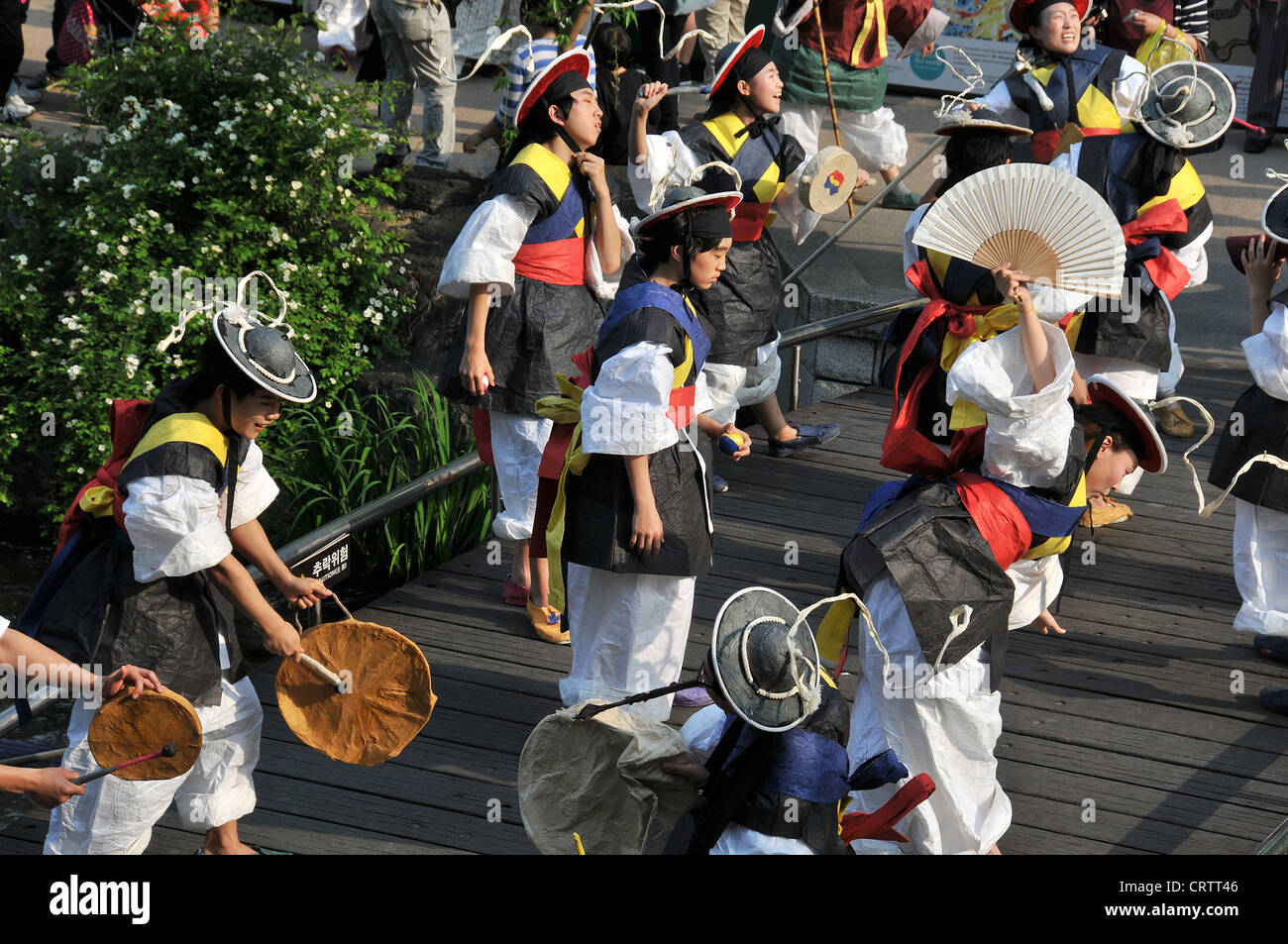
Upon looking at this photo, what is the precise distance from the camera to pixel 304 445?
639 cm

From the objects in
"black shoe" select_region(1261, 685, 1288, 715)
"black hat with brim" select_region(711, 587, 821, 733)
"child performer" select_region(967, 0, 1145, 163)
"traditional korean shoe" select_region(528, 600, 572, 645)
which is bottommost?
"traditional korean shoe" select_region(528, 600, 572, 645)

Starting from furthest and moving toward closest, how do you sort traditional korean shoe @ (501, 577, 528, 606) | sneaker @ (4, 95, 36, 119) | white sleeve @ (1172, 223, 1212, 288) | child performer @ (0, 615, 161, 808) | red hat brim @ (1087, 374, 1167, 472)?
1. sneaker @ (4, 95, 36, 119)
2. white sleeve @ (1172, 223, 1212, 288)
3. traditional korean shoe @ (501, 577, 528, 606)
4. red hat brim @ (1087, 374, 1167, 472)
5. child performer @ (0, 615, 161, 808)

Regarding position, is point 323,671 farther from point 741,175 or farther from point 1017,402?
point 741,175

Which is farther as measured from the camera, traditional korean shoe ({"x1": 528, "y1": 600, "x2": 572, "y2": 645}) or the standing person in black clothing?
the standing person in black clothing

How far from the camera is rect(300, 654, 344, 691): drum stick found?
305cm

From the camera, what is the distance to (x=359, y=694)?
123 inches

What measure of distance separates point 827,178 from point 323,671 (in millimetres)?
2895

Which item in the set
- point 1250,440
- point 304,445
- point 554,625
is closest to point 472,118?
point 304,445

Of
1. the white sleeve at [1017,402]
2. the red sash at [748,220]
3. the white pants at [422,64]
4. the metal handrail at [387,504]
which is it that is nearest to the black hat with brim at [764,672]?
the white sleeve at [1017,402]

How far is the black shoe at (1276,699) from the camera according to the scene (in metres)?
4.17

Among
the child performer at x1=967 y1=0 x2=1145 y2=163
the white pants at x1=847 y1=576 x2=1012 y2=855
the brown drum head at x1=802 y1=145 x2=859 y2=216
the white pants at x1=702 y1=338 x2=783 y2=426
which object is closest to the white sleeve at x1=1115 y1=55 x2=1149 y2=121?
the child performer at x1=967 y1=0 x2=1145 y2=163

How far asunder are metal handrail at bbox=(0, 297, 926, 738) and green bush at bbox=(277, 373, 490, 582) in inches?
15.5

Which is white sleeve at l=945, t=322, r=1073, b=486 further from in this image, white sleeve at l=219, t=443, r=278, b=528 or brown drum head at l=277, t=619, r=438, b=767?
Answer: white sleeve at l=219, t=443, r=278, b=528

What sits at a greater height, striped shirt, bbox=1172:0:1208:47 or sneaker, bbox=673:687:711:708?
striped shirt, bbox=1172:0:1208:47
